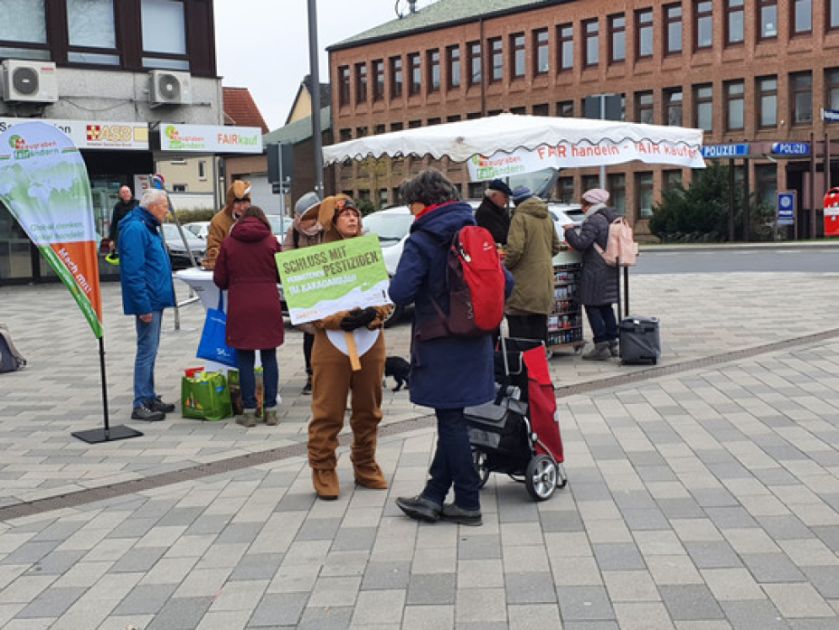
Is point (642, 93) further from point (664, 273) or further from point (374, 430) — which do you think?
point (374, 430)

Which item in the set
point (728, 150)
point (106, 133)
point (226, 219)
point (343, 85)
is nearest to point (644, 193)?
point (728, 150)

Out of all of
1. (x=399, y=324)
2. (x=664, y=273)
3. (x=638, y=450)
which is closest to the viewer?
(x=638, y=450)

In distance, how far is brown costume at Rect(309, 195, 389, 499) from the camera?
5902mm

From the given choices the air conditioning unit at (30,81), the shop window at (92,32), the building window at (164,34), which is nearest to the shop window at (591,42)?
the building window at (164,34)

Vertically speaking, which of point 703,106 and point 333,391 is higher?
point 703,106

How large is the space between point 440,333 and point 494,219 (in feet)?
15.2

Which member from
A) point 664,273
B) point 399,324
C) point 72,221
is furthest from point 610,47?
point 72,221

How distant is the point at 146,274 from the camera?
26.9 feet

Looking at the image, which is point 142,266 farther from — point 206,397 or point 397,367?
point 397,367

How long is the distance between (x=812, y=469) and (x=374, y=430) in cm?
258

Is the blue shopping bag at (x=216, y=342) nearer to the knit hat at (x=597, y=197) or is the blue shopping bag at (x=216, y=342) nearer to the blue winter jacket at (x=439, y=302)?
the blue winter jacket at (x=439, y=302)

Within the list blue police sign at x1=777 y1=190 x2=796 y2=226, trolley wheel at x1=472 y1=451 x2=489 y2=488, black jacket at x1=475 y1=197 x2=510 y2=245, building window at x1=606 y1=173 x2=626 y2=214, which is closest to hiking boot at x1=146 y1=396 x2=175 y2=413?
black jacket at x1=475 y1=197 x2=510 y2=245

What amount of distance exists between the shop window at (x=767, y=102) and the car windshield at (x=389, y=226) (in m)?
33.3

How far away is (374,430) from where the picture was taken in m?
6.17
